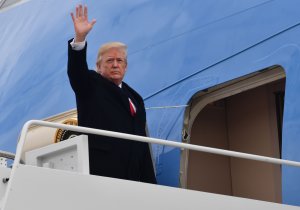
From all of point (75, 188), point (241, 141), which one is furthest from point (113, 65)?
point (241, 141)

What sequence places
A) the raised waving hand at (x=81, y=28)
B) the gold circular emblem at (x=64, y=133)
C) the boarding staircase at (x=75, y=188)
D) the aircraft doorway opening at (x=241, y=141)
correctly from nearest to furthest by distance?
the boarding staircase at (x=75, y=188) < the raised waving hand at (x=81, y=28) < the gold circular emblem at (x=64, y=133) < the aircraft doorway opening at (x=241, y=141)

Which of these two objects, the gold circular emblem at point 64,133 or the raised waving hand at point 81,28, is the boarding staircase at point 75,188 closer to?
the raised waving hand at point 81,28

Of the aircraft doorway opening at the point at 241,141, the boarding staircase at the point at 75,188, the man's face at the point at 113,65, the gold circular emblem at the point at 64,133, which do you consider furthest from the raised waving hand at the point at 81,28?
the aircraft doorway opening at the point at 241,141

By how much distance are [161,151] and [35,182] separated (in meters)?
2.22

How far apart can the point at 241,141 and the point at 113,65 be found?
2783 millimetres

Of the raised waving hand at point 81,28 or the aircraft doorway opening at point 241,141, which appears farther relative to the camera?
the aircraft doorway opening at point 241,141

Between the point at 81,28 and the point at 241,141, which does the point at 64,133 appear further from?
the point at 241,141

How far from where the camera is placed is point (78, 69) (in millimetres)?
5215

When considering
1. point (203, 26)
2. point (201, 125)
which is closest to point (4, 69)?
point (201, 125)

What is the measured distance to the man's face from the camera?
564 centimetres

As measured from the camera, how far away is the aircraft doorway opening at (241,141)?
7.55m

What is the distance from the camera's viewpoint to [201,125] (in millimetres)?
7695

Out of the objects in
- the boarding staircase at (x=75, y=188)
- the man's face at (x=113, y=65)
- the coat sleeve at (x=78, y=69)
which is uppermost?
the man's face at (x=113, y=65)

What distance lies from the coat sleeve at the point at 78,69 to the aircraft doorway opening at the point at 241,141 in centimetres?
222
